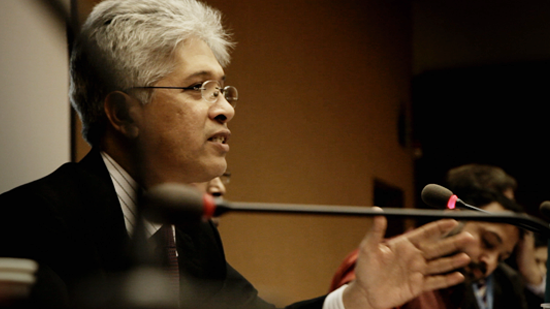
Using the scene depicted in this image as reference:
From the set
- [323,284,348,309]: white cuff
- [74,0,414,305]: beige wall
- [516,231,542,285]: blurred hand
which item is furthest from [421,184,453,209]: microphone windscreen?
[516,231,542,285]: blurred hand

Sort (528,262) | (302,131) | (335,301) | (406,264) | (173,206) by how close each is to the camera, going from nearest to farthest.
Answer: (173,206) < (406,264) < (335,301) < (528,262) < (302,131)

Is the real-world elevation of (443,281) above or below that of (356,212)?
below

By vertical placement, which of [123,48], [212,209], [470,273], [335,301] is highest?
[123,48]

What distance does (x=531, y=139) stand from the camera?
469 cm

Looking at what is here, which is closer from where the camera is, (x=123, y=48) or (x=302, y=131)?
(x=123, y=48)

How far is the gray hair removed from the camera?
1323mm

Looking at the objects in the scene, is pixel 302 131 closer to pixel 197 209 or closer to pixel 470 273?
pixel 470 273

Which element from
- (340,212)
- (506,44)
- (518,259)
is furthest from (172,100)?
(506,44)

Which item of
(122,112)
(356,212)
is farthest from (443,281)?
(122,112)

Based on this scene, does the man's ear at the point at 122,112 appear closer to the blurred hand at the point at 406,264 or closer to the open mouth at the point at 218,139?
the open mouth at the point at 218,139

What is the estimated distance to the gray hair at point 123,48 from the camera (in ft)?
4.34

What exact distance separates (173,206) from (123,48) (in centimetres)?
76

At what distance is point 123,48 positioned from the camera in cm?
131

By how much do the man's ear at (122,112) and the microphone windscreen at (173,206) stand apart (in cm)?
70
